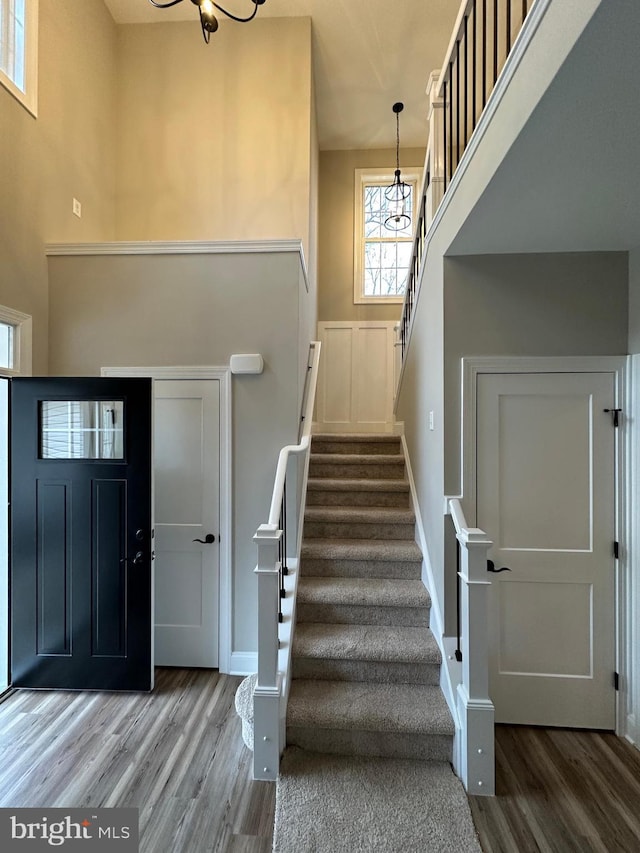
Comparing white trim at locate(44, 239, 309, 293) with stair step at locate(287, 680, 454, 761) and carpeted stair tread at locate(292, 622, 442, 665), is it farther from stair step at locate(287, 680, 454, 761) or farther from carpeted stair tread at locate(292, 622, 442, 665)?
stair step at locate(287, 680, 454, 761)

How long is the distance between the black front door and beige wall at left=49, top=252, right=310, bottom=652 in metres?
0.40

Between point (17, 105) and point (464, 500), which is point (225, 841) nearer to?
point (464, 500)

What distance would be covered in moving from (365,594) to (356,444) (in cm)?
161

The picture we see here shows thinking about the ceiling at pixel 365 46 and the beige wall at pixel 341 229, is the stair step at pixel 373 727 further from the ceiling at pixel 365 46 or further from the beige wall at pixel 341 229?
the ceiling at pixel 365 46

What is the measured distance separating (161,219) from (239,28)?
1.85 meters

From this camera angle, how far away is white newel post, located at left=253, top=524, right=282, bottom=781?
204 cm

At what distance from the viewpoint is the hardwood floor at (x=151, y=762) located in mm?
1818

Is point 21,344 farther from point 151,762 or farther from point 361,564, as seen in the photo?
point 361,564

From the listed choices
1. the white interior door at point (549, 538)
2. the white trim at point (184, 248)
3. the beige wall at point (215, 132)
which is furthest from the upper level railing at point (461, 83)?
the beige wall at point (215, 132)

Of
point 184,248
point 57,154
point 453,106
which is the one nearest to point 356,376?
point 184,248

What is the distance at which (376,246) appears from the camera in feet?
18.4

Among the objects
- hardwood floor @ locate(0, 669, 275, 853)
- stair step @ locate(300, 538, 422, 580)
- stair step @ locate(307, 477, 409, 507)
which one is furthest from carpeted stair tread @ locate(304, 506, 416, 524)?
hardwood floor @ locate(0, 669, 275, 853)

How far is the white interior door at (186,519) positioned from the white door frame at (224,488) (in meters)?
0.04

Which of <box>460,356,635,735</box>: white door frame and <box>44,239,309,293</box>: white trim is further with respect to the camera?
<box>44,239,309,293</box>: white trim
